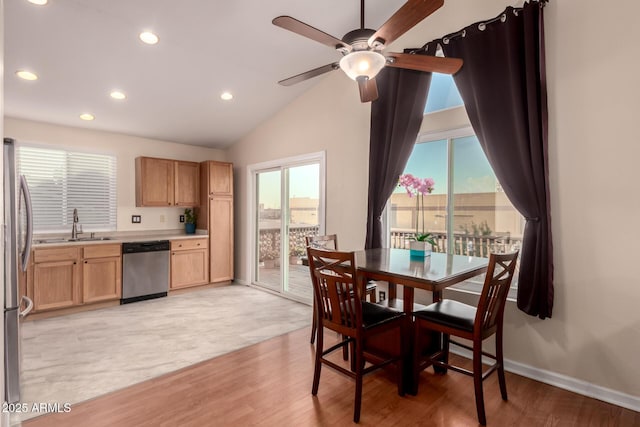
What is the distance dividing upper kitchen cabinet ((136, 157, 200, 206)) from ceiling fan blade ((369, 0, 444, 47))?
416 cm

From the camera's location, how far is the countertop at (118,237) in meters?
4.14

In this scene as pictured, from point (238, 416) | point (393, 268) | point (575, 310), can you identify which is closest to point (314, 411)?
point (238, 416)

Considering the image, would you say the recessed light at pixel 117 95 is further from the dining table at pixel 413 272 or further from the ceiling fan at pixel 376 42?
the dining table at pixel 413 272

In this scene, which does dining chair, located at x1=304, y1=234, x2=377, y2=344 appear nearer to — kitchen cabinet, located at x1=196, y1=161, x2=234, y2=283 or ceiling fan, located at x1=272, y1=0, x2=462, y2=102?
ceiling fan, located at x1=272, y1=0, x2=462, y2=102

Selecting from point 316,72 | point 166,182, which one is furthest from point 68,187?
point 316,72

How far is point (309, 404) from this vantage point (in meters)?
2.25

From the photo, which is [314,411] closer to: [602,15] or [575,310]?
[575,310]

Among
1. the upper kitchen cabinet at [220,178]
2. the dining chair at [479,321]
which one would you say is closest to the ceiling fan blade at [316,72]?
the dining chair at [479,321]

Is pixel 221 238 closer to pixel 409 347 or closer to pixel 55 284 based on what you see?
pixel 55 284

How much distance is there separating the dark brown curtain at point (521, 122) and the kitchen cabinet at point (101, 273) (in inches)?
179

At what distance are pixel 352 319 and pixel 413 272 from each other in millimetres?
508

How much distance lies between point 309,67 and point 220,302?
3.27 metres

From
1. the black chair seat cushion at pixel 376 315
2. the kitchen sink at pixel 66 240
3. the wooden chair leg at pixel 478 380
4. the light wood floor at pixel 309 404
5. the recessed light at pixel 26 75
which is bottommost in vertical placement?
the light wood floor at pixel 309 404

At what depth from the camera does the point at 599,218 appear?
232cm
